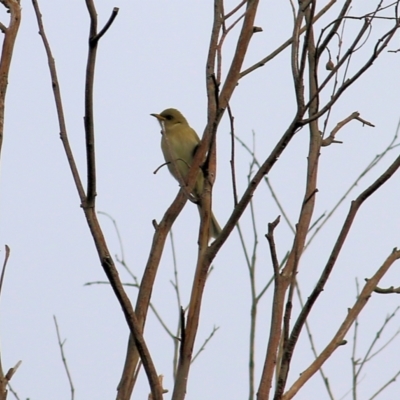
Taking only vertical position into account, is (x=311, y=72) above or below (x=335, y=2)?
below

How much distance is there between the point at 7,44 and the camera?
1932 millimetres

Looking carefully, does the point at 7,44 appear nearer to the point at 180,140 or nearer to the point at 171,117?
the point at 180,140

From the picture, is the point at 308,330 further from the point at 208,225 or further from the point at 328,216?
the point at 208,225

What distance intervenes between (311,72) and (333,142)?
224 mm

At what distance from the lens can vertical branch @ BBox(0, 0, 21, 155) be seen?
6.09 ft

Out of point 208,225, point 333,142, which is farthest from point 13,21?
point 333,142

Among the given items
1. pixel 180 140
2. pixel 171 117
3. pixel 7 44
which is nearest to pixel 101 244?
pixel 7 44

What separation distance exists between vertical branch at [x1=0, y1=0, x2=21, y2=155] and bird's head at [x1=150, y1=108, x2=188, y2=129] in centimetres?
311

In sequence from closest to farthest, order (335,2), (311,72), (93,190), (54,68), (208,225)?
1. (93,190)
2. (54,68)
3. (208,225)
4. (311,72)
5. (335,2)

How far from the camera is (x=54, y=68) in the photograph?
6.03 feet

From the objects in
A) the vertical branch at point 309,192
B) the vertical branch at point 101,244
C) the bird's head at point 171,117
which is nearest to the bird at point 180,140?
the bird's head at point 171,117

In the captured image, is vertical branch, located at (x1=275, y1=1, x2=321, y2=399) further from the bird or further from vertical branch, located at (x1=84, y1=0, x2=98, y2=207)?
the bird

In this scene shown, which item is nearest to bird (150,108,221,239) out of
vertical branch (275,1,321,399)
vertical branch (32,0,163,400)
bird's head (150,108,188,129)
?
bird's head (150,108,188,129)

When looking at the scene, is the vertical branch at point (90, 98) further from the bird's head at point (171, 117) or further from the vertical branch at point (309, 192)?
the bird's head at point (171, 117)
